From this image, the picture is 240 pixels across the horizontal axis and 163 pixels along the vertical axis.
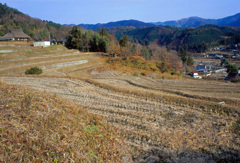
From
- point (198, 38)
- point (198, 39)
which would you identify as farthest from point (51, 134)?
point (198, 38)

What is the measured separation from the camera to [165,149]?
627 cm

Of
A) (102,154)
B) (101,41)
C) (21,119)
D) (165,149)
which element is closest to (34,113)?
(21,119)

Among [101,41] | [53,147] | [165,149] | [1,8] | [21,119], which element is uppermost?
A: [1,8]

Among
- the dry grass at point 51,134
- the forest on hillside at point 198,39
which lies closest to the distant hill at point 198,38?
the forest on hillside at point 198,39

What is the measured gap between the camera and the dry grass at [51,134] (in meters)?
4.39

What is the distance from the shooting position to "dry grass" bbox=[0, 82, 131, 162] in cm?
439

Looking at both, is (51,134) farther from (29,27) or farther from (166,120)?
(29,27)

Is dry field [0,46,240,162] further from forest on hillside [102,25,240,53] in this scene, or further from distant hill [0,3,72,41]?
forest on hillside [102,25,240,53]

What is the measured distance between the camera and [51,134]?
507 cm

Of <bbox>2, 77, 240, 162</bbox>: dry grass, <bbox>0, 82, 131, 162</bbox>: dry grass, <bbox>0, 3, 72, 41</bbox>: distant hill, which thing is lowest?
<bbox>2, 77, 240, 162</bbox>: dry grass

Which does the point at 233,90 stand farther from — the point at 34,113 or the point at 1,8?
the point at 1,8

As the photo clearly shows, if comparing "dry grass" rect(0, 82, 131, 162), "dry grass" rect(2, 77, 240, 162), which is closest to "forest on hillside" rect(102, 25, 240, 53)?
"dry grass" rect(2, 77, 240, 162)

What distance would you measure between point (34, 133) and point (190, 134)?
6.23 meters

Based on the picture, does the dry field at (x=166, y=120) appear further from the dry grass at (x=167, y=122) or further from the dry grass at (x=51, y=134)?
the dry grass at (x=51, y=134)
